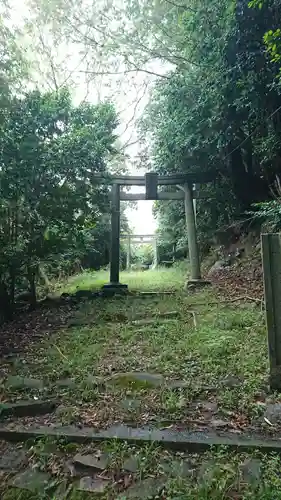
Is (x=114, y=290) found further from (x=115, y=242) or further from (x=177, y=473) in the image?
(x=177, y=473)

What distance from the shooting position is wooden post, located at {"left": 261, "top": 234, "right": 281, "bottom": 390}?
2.49m

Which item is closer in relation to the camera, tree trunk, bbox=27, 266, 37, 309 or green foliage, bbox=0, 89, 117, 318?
green foliage, bbox=0, 89, 117, 318

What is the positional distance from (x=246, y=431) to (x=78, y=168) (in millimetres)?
5228

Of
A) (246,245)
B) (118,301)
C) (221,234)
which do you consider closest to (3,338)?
(118,301)

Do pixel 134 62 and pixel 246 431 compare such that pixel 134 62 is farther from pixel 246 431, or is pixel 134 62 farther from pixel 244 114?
pixel 246 431

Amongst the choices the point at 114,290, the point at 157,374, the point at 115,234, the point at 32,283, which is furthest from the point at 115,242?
the point at 157,374

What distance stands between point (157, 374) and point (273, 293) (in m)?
1.14

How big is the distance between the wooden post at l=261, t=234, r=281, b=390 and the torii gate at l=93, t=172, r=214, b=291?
507 centimetres

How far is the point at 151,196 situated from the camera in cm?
801

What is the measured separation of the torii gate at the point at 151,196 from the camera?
7707mm

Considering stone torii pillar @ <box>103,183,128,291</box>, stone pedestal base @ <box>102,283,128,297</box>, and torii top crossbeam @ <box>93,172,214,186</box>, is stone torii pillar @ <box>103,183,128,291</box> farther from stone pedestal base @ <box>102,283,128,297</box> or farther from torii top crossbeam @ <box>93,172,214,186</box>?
torii top crossbeam @ <box>93,172,214,186</box>

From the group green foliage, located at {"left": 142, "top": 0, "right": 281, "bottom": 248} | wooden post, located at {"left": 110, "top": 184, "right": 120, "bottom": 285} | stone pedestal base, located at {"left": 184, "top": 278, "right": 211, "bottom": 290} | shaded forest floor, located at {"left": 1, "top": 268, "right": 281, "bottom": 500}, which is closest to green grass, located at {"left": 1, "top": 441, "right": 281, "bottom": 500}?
shaded forest floor, located at {"left": 1, "top": 268, "right": 281, "bottom": 500}

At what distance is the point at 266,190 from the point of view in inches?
320

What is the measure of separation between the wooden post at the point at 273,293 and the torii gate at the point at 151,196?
5070 mm
